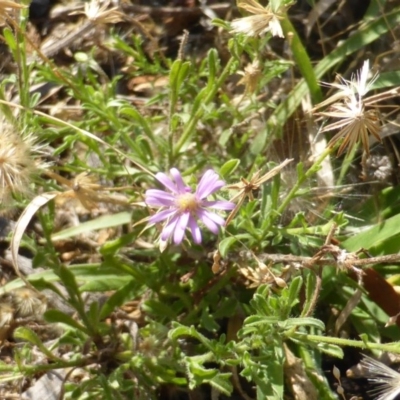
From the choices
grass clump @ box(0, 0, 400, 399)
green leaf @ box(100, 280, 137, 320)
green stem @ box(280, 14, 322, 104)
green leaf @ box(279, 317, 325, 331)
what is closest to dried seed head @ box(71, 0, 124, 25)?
grass clump @ box(0, 0, 400, 399)

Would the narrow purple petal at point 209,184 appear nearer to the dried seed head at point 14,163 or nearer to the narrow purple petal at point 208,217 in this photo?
the narrow purple petal at point 208,217

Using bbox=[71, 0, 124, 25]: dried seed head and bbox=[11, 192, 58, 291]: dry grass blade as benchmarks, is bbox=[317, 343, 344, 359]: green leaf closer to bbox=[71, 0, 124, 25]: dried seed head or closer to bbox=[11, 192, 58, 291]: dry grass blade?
bbox=[11, 192, 58, 291]: dry grass blade

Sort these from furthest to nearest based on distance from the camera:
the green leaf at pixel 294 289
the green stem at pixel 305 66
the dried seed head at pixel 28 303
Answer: the dried seed head at pixel 28 303, the green stem at pixel 305 66, the green leaf at pixel 294 289

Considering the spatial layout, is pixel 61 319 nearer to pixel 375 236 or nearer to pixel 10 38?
pixel 10 38

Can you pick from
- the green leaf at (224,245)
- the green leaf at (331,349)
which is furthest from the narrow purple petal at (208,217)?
the green leaf at (331,349)

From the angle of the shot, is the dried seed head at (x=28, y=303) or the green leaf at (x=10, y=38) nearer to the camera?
the green leaf at (x=10, y=38)

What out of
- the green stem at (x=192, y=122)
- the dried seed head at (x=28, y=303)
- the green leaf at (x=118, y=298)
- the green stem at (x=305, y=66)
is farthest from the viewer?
the dried seed head at (x=28, y=303)
